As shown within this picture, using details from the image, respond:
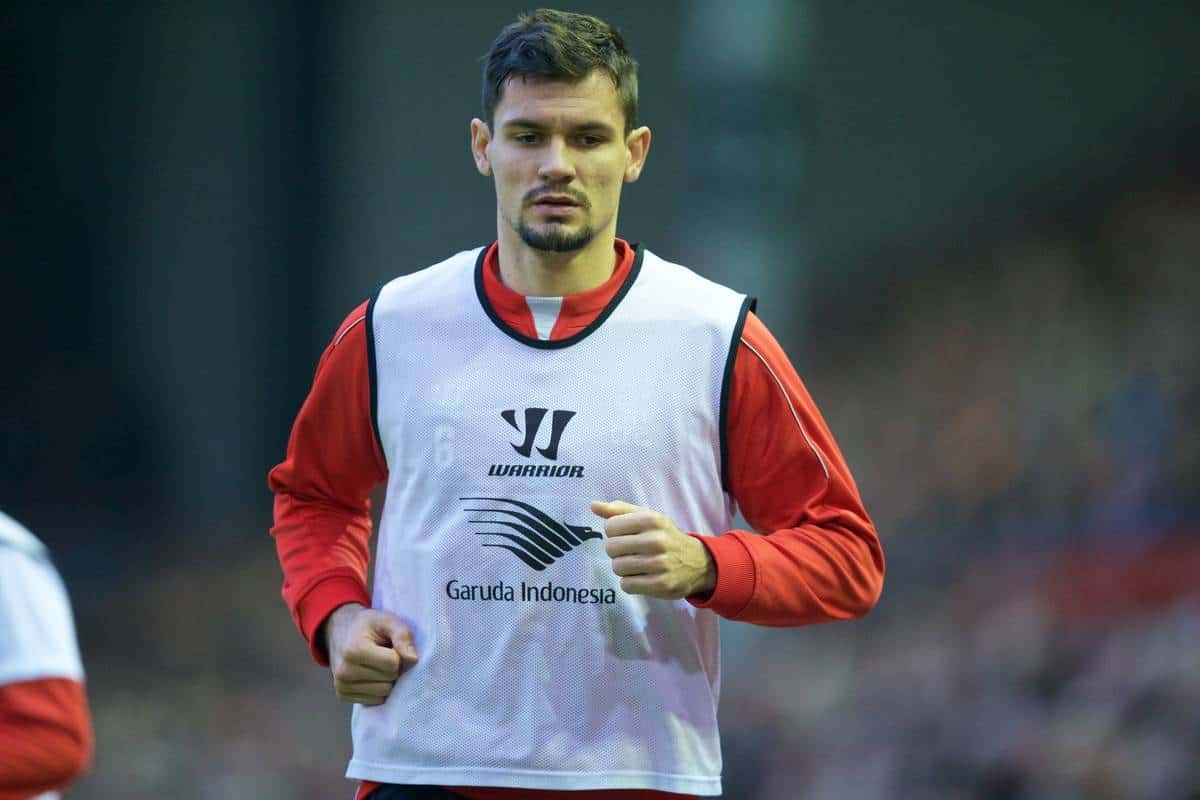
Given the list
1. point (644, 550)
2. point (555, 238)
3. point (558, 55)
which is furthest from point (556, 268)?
point (644, 550)

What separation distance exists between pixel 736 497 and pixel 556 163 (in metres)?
0.58

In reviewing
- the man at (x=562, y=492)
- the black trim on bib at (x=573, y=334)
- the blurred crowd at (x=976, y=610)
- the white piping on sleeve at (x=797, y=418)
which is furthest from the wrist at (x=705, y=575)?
the blurred crowd at (x=976, y=610)

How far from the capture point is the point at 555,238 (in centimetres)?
266

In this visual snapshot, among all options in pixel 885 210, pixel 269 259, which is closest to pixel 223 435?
pixel 269 259

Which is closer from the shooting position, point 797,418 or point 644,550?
point 644,550

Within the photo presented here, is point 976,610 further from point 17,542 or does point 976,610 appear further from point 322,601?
point 17,542

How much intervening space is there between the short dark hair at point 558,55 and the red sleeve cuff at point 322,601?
2.47ft

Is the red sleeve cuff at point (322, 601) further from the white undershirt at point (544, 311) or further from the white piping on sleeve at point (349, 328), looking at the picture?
the white undershirt at point (544, 311)

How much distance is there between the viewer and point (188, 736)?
305 inches

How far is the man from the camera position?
8.44 ft

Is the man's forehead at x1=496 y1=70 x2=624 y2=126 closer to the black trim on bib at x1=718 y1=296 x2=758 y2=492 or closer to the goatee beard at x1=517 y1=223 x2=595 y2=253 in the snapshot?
the goatee beard at x1=517 y1=223 x2=595 y2=253


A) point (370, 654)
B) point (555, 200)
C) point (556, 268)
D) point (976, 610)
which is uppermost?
point (555, 200)

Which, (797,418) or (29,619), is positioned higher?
(797,418)

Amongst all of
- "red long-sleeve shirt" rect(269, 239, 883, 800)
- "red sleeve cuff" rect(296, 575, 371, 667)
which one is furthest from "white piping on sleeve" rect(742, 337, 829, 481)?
"red sleeve cuff" rect(296, 575, 371, 667)
